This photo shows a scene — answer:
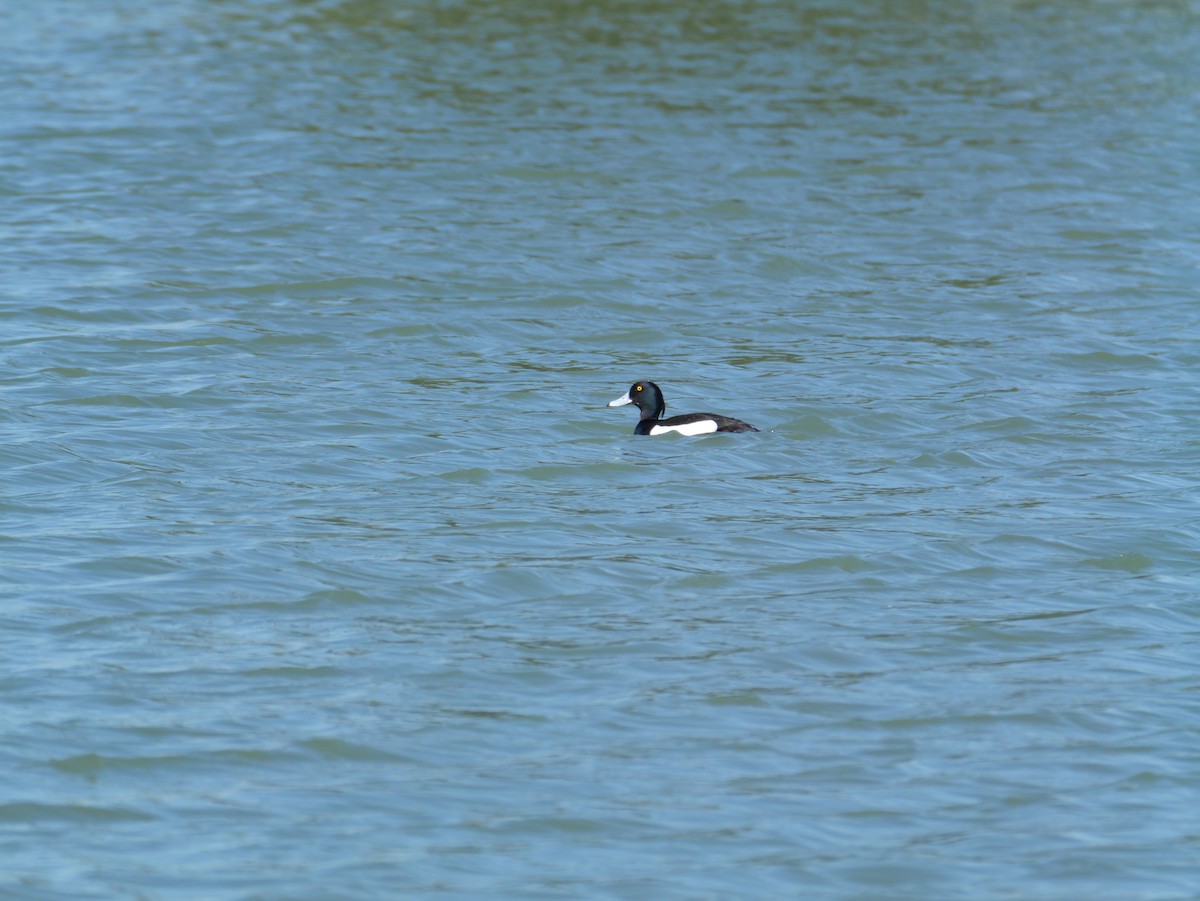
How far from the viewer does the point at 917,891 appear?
885cm

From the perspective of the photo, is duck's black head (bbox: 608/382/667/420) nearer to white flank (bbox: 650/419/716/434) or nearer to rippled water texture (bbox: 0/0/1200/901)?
white flank (bbox: 650/419/716/434)

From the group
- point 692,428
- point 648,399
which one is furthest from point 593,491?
point 648,399

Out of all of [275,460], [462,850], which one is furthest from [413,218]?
[462,850]

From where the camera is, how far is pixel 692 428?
648 inches

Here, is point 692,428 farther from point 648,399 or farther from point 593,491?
point 593,491

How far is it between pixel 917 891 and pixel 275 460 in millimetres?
8014

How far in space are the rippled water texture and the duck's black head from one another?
37 cm

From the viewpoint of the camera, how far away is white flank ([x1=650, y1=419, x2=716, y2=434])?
643 inches

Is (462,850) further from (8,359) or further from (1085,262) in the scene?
(1085,262)

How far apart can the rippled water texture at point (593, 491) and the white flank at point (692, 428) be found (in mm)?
372

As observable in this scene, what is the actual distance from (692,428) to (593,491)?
1.75 metres

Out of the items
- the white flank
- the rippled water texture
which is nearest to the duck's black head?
the white flank

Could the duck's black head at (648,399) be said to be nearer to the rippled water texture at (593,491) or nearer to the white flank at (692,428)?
the white flank at (692,428)

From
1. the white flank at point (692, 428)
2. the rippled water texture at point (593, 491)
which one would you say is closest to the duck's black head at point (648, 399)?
the white flank at point (692, 428)
